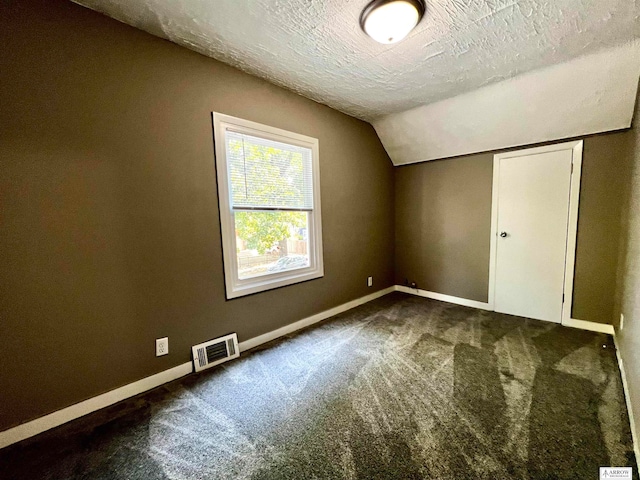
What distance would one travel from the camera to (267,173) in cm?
251

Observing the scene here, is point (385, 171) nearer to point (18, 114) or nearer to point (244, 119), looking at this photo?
point (244, 119)

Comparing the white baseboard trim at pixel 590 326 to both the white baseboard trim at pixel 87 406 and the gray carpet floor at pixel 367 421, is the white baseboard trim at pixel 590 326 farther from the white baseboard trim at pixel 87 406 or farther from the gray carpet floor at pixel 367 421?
the white baseboard trim at pixel 87 406

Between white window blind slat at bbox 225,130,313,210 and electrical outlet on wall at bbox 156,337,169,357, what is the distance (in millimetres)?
1193

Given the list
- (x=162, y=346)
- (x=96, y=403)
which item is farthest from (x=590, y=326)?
(x=96, y=403)

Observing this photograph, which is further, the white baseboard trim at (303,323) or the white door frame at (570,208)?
the white door frame at (570,208)

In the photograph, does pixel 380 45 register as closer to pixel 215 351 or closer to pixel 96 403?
pixel 215 351

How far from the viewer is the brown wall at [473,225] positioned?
252 cm

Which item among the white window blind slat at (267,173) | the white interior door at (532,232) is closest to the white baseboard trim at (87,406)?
the white window blind slat at (267,173)

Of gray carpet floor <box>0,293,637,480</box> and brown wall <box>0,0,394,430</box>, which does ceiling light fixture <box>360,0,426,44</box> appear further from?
gray carpet floor <box>0,293,637,480</box>

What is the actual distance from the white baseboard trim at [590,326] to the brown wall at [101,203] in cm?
339

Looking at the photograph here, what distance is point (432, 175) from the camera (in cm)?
369

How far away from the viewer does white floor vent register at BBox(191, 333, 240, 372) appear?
208 cm

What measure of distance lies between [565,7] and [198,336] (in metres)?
3.35

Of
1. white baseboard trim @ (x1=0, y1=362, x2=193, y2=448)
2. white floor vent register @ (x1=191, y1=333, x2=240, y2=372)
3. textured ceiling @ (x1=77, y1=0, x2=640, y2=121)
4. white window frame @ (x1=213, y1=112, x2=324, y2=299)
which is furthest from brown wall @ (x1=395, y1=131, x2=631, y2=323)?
white baseboard trim @ (x1=0, y1=362, x2=193, y2=448)
